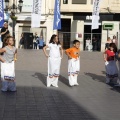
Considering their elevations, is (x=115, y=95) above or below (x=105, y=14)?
below

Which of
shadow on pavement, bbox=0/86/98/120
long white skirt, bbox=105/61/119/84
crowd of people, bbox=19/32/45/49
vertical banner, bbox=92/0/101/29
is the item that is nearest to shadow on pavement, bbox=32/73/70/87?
long white skirt, bbox=105/61/119/84

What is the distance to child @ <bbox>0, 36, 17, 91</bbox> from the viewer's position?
431 inches

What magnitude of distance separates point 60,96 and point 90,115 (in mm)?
2455

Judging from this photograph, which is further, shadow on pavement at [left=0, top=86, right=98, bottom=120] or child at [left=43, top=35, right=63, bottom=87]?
child at [left=43, top=35, right=63, bottom=87]

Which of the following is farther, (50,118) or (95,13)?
(95,13)

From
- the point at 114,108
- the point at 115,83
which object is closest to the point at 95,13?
the point at 115,83

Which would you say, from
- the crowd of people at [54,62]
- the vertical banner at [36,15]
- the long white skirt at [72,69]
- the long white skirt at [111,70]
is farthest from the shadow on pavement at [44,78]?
the vertical banner at [36,15]

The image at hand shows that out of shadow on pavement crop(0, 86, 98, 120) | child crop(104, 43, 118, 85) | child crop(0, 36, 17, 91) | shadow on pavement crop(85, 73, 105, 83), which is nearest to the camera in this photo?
shadow on pavement crop(0, 86, 98, 120)

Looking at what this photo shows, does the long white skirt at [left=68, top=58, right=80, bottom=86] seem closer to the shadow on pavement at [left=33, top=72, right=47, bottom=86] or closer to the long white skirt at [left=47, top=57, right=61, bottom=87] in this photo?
the long white skirt at [left=47, top=57, right=61, bottom=87]

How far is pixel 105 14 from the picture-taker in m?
42.6

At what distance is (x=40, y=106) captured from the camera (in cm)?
921

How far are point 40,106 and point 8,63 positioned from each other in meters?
2.26

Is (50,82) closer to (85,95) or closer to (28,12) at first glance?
(85,95)

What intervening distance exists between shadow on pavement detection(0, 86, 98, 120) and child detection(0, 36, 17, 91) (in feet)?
1.10
